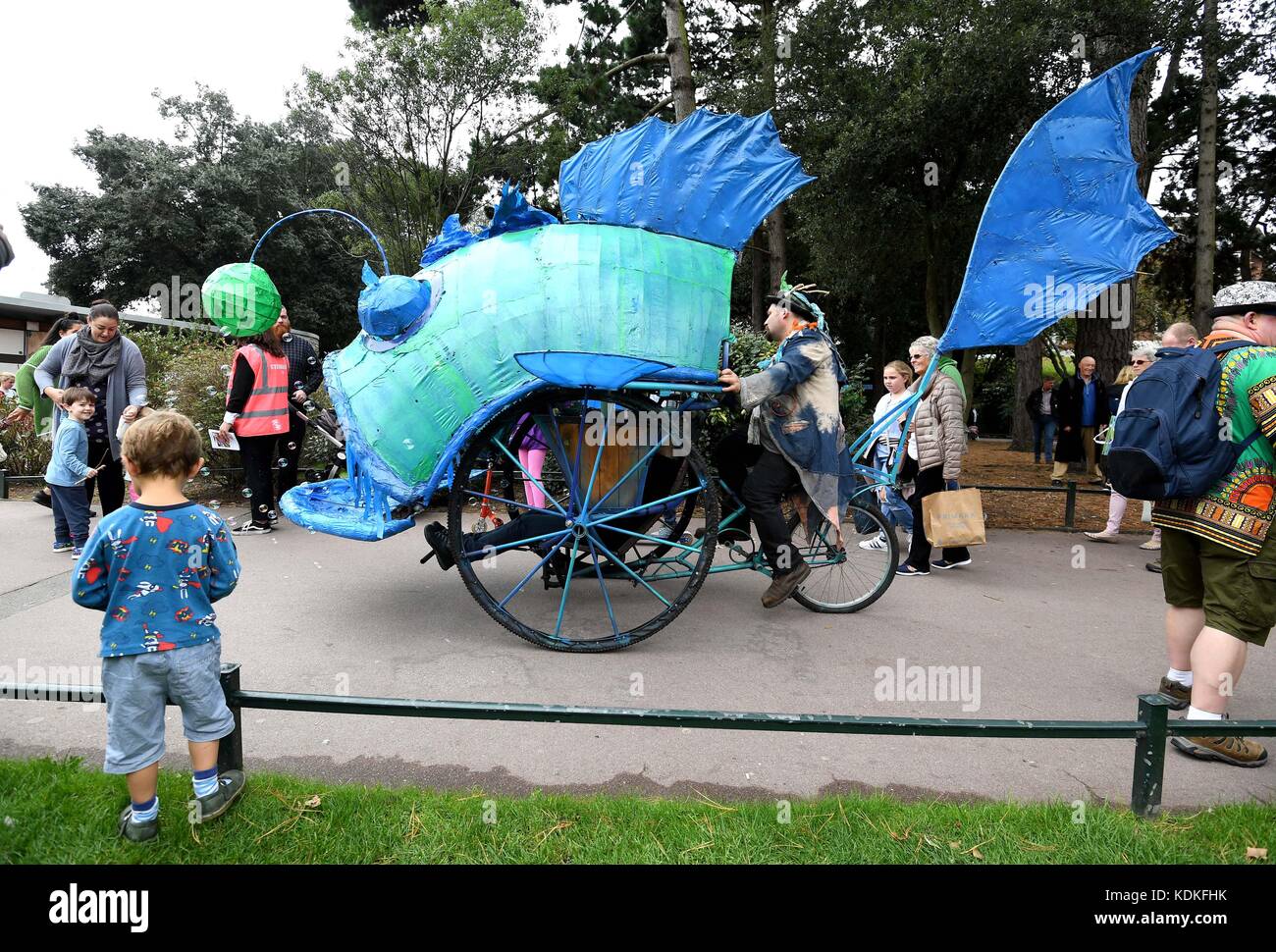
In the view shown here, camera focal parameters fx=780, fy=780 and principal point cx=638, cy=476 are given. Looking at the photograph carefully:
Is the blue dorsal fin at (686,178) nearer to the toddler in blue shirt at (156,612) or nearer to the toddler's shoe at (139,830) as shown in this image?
the toddler in blue shirt at (156,612)

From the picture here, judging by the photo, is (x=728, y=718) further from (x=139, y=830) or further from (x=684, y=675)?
(x=139, y=830)

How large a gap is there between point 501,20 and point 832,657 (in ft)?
48.7

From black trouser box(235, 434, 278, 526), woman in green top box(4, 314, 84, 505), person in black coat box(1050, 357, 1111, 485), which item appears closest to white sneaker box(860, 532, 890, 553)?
black trouser box(235, 434, 278, 526)

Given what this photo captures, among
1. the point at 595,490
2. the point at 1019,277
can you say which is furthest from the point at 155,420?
the point at 1019,277

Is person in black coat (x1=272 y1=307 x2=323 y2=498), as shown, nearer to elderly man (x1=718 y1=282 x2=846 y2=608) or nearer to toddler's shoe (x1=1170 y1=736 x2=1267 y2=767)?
elderly man (x1=718 y1=282 x2=846 y2=608)

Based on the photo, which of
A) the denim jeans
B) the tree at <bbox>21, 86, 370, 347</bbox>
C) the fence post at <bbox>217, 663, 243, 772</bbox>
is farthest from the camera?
the tree at <bbox>21, 86, 370, 347</bbox>

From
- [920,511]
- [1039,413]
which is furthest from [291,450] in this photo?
[1039,413]

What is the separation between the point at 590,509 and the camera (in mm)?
4105

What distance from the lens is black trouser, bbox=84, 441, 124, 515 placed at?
19.3ft

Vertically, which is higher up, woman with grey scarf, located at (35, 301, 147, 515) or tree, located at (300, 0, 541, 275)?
tree, located at (300, 0, 541, 275)

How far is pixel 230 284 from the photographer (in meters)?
4.39

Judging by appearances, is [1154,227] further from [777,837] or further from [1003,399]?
[1003,399]

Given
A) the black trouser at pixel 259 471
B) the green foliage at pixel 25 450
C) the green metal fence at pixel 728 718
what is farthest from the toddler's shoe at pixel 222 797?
the green foliage at pixel 25 450

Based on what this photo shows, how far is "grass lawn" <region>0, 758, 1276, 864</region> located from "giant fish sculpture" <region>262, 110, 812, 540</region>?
1.58 meters
